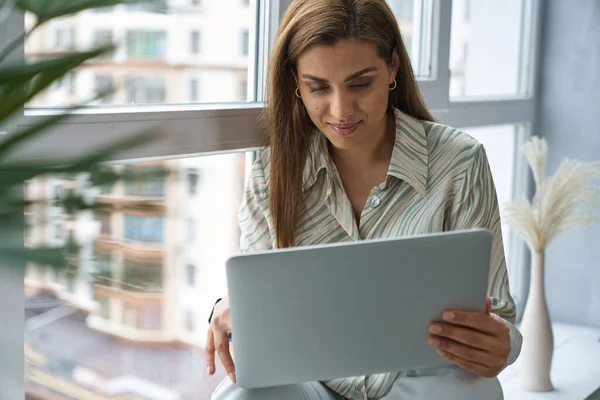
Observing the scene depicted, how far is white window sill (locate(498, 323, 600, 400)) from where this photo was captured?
264 cm

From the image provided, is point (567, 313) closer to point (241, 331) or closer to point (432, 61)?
point (432, 61)

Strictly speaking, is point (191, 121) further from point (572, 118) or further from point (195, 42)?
point (572, 118)

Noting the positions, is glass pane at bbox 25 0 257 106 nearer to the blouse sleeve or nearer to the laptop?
the blouse sleeve

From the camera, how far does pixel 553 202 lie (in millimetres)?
2742

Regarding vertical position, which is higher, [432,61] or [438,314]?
[432,61]

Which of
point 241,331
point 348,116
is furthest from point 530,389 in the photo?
point 241,331

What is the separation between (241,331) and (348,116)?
1.77 feet

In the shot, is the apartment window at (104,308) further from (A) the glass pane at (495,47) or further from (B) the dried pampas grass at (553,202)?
(A) the glass pane at (495,47)

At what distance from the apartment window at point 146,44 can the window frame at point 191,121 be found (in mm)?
109

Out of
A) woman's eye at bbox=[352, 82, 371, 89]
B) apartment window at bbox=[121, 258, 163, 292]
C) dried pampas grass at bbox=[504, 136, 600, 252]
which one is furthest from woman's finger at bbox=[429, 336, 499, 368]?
dried pampas grass at bbox=[504, 136, 600, 252]

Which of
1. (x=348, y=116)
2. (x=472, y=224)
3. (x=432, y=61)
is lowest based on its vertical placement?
(x=472, y=224)

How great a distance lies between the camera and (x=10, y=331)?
1.38 meters

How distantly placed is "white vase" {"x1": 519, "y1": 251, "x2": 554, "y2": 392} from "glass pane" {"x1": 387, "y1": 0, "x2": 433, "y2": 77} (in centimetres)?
80

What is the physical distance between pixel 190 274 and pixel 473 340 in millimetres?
720
